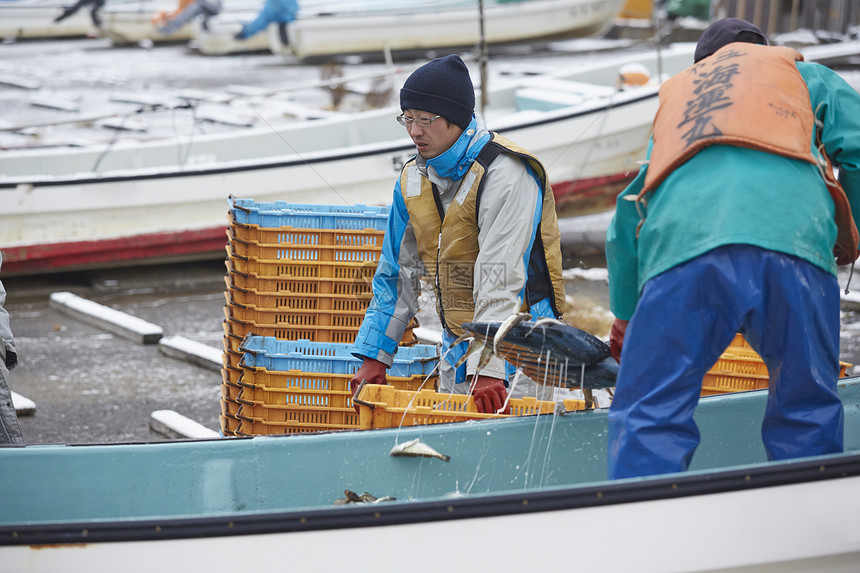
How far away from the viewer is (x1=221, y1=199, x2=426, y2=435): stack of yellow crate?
14.0 feet

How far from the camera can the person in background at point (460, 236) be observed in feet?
10.6

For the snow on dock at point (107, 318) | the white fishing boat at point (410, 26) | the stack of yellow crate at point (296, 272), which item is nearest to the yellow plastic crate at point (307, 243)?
the stack of yellow crate at point (296, 272)

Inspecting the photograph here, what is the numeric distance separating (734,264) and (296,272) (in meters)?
2.42

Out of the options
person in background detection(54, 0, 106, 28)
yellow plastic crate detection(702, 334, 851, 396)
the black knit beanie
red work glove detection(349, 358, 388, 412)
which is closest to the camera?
the black knit beanie

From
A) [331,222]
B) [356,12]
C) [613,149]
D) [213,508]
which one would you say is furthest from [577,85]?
[356,12]

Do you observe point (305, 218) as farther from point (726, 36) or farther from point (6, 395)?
point (726, 36)

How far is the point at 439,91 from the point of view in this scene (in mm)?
3225

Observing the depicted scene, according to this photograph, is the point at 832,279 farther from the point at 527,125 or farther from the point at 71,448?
the point at 527,125

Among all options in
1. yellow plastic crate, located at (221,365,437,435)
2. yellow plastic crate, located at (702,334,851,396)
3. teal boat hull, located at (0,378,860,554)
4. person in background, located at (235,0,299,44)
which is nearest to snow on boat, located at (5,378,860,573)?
teal boat hull, located at (0,378,860,554)

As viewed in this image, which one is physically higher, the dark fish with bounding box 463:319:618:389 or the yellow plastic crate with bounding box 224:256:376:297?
the dark fish with bounding box 463:319:618:389

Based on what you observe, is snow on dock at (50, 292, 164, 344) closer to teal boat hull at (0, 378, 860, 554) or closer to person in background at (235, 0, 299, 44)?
teal boat hull at (0, 378, 860, 554)

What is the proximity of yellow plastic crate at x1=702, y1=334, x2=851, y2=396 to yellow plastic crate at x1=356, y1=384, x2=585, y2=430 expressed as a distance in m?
0.87

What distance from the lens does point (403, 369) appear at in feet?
13.5

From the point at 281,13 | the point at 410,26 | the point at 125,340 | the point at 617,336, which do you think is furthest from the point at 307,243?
the point at 410,26
